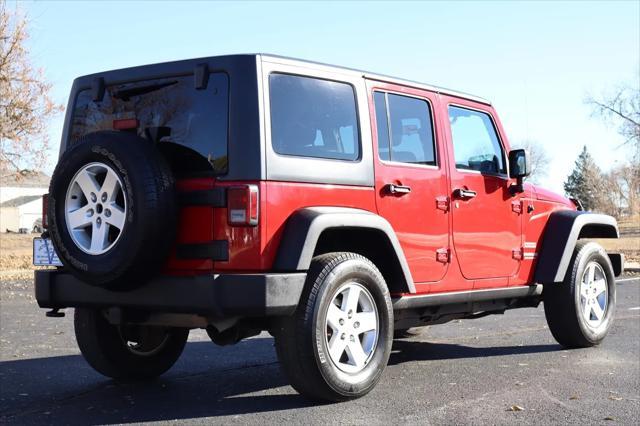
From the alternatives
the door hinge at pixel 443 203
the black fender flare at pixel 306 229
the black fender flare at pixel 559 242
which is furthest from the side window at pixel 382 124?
the black fender flare at pixel 559 242

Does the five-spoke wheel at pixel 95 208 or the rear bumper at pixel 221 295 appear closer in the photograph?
the rear bumper at pixel 221 295

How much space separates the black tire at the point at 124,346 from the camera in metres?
5.82

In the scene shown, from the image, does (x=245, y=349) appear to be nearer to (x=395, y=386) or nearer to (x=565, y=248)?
(x=395, y=386)

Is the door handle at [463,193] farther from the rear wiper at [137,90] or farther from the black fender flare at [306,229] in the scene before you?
the rear wiper at [137,90]

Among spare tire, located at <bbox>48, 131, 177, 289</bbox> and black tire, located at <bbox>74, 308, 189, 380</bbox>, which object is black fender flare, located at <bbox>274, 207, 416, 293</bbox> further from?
black tire, located at <bbox>74, 308, 189, 380</bbox>

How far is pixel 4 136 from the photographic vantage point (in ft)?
84.5

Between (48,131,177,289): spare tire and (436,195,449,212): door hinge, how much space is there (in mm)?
2092

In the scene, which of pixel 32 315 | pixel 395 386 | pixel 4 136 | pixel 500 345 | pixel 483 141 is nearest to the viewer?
pixel 395 386

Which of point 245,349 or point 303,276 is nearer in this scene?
point 303,276

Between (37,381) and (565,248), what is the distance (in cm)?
444

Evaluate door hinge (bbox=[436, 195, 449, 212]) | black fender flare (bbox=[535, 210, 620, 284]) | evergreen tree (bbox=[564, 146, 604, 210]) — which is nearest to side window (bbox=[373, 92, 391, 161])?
door hinge (bbox=[436, 195, 449, 212])

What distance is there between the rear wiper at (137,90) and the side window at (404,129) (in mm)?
1480

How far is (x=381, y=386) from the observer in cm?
572

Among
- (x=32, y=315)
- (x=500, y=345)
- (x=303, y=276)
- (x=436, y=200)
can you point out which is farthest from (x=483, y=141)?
(x=32, y=315)
